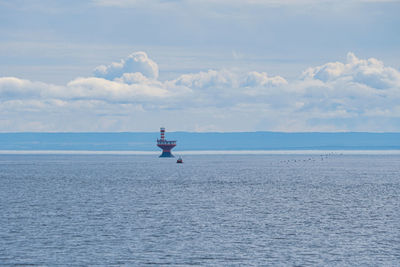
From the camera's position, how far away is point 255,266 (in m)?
46.8

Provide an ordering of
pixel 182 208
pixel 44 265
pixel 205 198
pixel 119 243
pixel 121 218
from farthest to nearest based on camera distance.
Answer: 1. pixel 205 198
2. pixel 182 208
3. pixel 121 218
4. pixel 119 243
5. pixel 44 265

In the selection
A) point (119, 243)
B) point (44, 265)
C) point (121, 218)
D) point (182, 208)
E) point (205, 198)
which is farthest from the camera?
point (205, 198)

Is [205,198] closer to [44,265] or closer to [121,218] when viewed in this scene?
[121,218]

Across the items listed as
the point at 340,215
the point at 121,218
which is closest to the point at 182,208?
the point at 121,218

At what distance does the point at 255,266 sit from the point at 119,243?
13903 millimetres

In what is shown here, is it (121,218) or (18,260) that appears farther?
(121,218)

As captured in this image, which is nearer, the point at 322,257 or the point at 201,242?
the point at 322,257

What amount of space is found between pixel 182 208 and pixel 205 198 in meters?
16.3

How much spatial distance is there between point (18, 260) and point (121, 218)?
24882 millimetres

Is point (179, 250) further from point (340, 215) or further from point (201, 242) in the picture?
point (340, 215)

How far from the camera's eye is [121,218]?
7238 cm

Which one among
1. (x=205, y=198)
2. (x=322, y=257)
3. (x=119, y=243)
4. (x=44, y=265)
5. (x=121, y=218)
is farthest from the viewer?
(x=205, y=198)

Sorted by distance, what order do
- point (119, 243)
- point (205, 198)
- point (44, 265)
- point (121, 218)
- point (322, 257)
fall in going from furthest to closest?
point (205, 198) → point (121, 218) → point (119, 243) → point (322, 257) → point (44, 265)

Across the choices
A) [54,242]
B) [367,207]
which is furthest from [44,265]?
[367,207]
